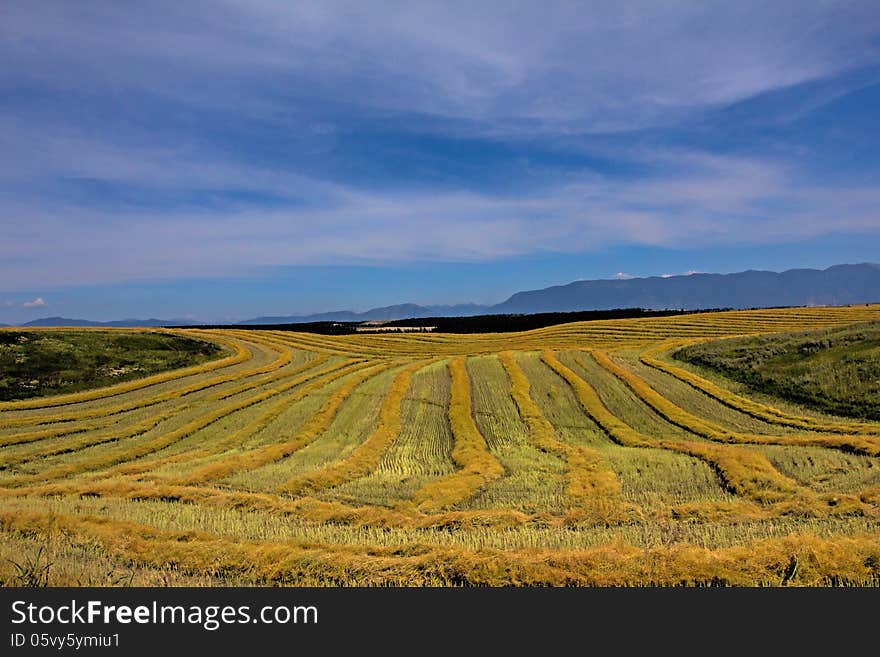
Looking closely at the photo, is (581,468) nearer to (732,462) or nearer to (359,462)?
(732,462)

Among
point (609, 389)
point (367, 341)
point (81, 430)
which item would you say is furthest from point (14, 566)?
point (367, 341)

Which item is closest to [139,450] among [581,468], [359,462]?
[359,462]

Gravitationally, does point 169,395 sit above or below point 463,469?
above

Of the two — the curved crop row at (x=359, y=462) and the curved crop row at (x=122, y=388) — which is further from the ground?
the curved crop row at (x=122, y=388)

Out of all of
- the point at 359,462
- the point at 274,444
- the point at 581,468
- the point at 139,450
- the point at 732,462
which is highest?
the point at 732,462

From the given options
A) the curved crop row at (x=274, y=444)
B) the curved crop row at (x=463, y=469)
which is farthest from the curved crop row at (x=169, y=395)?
the curved crop row at (x=463, y=469)

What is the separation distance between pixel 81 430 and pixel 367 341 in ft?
174

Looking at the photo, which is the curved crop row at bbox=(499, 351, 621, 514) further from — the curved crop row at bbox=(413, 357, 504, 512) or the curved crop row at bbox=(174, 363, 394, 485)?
the curved crop row at bbox=(174, 363, 394, 485)

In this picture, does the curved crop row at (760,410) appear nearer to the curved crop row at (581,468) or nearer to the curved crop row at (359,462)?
the curved crop row at (581,468)

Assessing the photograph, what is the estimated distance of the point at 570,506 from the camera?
42.8 ft

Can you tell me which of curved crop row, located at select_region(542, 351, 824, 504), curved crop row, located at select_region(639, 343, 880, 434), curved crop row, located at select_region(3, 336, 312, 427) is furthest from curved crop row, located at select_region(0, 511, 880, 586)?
curved crop row, located at select_region(3, 336, 312, 427)

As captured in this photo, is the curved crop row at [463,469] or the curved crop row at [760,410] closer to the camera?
the curved crop row at [463,469]

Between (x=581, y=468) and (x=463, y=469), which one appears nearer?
(x=581, y=468)

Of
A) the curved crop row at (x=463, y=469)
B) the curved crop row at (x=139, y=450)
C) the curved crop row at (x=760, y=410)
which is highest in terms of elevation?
the curved crop row at (x=760, y=410)
